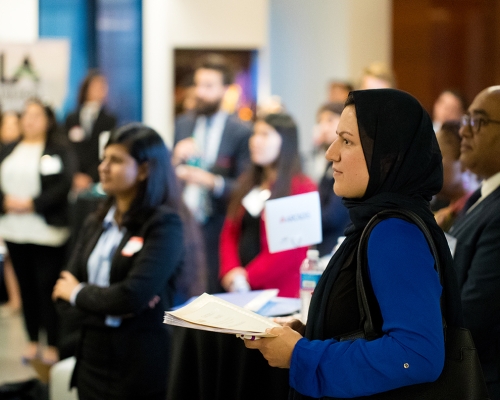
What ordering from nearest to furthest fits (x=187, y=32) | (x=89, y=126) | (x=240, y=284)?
(x=240, y=284) < (x=89, y=126) < (x=187, y=32)

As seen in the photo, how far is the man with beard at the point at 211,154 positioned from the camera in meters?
4.70

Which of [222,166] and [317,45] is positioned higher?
[317,45]

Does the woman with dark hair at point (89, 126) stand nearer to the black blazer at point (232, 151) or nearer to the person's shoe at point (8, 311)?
the black blazer at point (232, 151)

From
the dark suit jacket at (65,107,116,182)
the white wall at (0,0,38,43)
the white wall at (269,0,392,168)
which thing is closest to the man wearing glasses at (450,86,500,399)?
the dark suit jacket at (65,107,116,182)

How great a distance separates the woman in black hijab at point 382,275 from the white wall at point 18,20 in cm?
716

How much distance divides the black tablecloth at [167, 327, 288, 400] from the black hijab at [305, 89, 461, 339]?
63 cm

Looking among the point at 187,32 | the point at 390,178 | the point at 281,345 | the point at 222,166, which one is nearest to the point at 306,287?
the point at 281,345

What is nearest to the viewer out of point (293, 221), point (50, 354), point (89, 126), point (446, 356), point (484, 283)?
point (446, 356)

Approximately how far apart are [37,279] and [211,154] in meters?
1.47

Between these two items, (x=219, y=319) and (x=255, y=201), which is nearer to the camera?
(x=219, y=319)

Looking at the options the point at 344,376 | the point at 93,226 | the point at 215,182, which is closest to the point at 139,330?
the point at 93,226

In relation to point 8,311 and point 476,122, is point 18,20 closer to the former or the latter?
point 8,311

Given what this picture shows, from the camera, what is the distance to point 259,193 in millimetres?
3664

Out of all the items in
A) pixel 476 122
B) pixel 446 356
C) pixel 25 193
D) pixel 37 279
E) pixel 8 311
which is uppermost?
pixel 476 122
